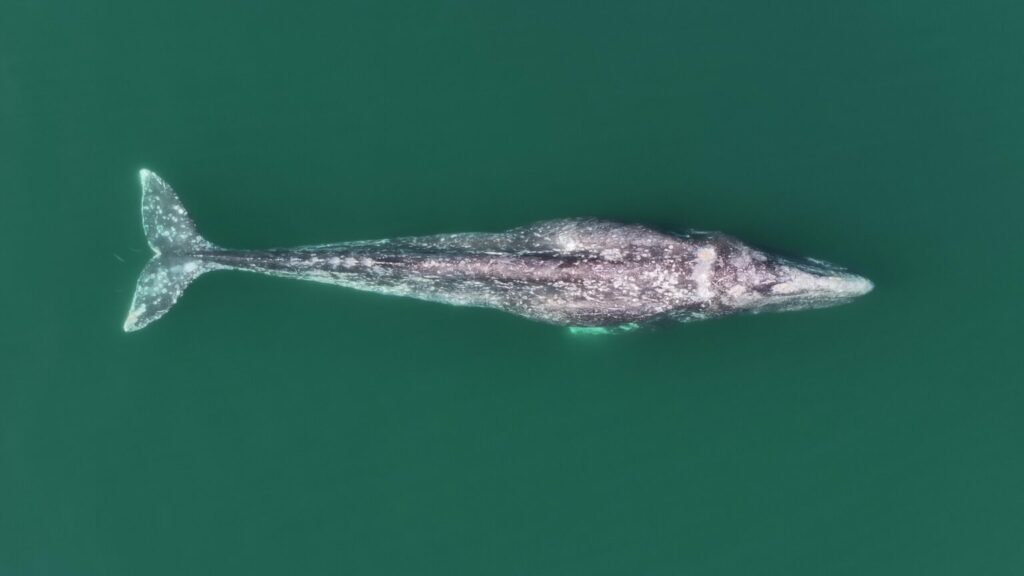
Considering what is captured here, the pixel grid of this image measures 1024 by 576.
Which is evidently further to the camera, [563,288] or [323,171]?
[323,171]

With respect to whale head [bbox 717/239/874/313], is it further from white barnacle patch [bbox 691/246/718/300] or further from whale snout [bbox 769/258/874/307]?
white barnacle patch [bbox 691/246/718/300]

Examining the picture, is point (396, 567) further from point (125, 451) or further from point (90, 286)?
point (90, 286)

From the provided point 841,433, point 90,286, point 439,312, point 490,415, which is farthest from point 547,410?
point 90,286

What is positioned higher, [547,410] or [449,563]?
[547,410]

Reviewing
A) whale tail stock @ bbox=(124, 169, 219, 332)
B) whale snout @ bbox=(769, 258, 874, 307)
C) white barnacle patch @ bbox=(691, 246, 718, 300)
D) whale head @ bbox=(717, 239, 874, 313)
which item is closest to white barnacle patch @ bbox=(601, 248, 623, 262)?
white barnacle patch @ bbox=(691, 246, 718, 300)

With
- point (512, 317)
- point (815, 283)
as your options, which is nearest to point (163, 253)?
point (512, 317)

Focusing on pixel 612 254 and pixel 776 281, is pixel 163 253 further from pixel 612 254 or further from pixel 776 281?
pixel 776 281

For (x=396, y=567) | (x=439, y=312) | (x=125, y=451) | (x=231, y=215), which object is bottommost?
(x=396, y=567)
